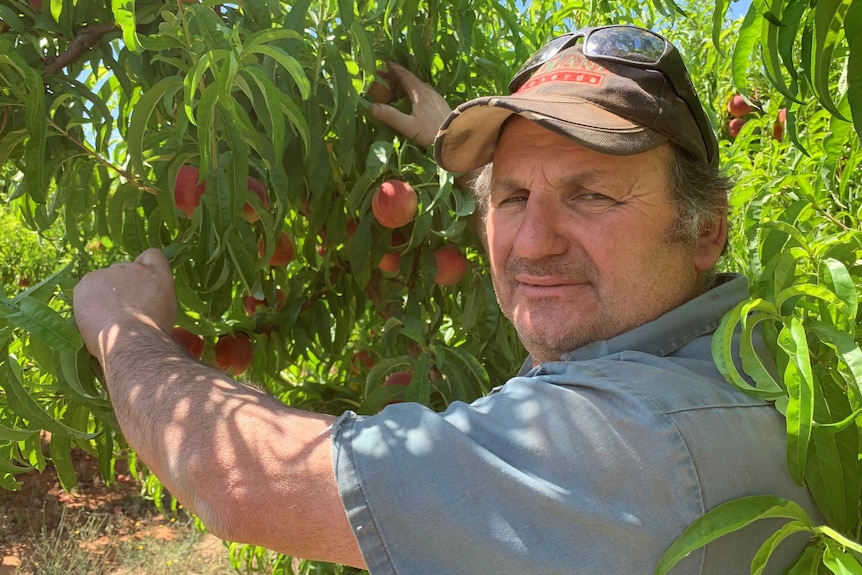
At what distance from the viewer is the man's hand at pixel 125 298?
124 cm

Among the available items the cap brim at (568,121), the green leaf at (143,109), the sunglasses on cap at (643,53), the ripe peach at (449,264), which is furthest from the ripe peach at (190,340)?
the sunglasses on cap at (643,53)

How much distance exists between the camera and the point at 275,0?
4.77ft

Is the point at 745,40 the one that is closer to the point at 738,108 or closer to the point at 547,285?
the point at 547,285

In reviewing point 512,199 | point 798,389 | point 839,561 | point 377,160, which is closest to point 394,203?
point 377,160

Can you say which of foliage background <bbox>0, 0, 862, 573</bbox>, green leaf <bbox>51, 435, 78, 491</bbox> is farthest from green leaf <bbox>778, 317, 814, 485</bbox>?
green leaf <bbox>51, 435, 78, 491</bbox>

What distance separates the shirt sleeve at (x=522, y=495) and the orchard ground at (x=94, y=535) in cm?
351

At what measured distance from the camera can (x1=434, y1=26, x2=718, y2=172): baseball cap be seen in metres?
1.11

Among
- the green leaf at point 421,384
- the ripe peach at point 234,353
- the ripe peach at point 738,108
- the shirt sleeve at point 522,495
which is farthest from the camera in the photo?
the ripe peach at point 738,108

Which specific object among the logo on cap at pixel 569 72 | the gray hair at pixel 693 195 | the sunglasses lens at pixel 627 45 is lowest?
the gray hair at pixel 693 195

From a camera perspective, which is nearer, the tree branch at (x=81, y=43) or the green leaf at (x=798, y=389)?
the green leaf at (x=798, y=389)

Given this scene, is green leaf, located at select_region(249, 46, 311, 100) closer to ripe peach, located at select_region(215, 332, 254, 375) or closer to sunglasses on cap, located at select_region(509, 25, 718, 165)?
sunglasses on cap, located at select_region(509, 25, 718, 165)

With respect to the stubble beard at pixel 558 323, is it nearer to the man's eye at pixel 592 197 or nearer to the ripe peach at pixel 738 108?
the man's eye at pixel 592 197

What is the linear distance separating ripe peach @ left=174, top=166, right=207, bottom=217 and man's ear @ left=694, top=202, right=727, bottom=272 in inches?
32.8

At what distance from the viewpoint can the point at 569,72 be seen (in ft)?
3.99
